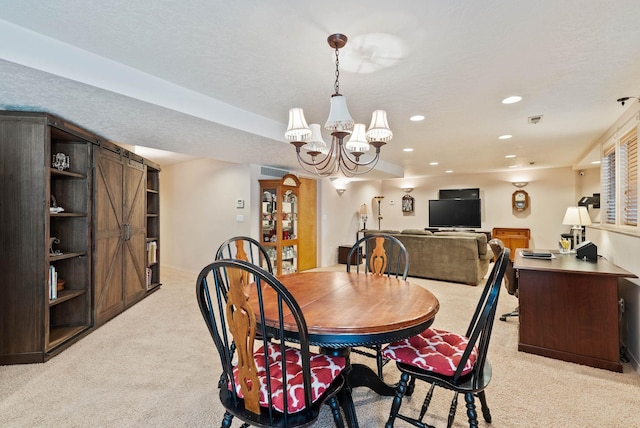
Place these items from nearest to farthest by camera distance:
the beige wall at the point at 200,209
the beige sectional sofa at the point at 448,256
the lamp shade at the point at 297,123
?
1. the lamp shade at the point at 297,123
2. the beige sectional sofa at the point at 448,256
3. the beige wall at the point at 200,209

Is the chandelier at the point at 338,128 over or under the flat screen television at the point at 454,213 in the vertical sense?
over

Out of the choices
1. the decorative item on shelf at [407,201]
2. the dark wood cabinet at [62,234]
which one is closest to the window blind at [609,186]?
the decorative item on shelf at [407,201]

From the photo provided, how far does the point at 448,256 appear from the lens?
5324mm

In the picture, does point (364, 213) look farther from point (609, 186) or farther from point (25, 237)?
point (25, 237)

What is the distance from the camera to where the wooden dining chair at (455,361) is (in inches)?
55.2

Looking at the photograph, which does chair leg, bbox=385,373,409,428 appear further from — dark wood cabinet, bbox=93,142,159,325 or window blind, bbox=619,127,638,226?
dark wood cabinet, bbox=93,142,159,325

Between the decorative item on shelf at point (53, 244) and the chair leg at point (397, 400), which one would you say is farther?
the decorative item on shelf at point (53, 244)

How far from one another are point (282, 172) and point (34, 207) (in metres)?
3.84

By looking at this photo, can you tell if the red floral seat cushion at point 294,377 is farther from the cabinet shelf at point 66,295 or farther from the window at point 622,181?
the window at point 622,181

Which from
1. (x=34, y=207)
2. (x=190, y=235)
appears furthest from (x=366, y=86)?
(x=190, y=235)

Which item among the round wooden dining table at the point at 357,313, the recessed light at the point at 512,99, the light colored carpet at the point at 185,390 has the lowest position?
the light colored carpet at the point at 185,390

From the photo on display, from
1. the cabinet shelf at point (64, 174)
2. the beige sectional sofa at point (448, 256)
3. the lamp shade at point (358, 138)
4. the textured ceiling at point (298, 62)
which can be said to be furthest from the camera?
the beige sectional sofa at point (448, 256)

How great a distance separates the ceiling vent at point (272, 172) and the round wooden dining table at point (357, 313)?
3598 mm

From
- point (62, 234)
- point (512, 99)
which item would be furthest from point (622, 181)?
point (62, 234)
